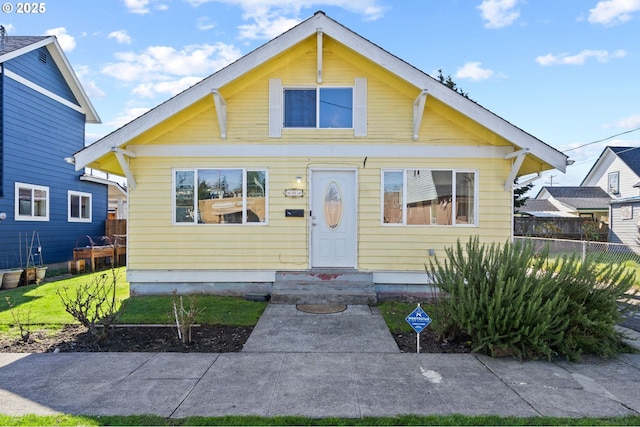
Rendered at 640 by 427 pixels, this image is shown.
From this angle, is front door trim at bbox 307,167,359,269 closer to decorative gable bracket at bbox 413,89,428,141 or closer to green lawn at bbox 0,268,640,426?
green lawn at bbox 0,268,640,426

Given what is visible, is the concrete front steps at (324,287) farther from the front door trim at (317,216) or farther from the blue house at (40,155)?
the blue house at (40,155)

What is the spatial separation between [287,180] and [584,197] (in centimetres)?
3320

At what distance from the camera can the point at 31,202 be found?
11617 millimetres

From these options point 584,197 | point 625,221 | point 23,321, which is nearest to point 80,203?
point 23,321

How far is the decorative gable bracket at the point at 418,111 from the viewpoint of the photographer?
7.58 metres

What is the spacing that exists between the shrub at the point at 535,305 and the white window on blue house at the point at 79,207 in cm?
A: 1416

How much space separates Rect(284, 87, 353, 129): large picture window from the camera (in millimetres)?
8211

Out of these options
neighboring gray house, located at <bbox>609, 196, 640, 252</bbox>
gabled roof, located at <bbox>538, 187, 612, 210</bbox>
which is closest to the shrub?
neighboring gray house, located at <bbox>609, 196, 640, 252</bbox>

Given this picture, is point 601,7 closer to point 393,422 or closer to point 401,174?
point 401,174

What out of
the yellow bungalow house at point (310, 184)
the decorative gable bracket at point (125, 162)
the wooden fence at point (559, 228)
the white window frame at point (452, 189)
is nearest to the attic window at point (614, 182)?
the wooden fence at point (559, 228)

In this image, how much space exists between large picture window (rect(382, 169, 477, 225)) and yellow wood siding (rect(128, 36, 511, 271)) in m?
0.16

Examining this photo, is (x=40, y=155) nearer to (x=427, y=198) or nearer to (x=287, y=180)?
(x=287, y=180)

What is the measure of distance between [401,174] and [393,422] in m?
5.85

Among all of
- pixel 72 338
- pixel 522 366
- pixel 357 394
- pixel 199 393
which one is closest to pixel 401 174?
pixel 522 366
